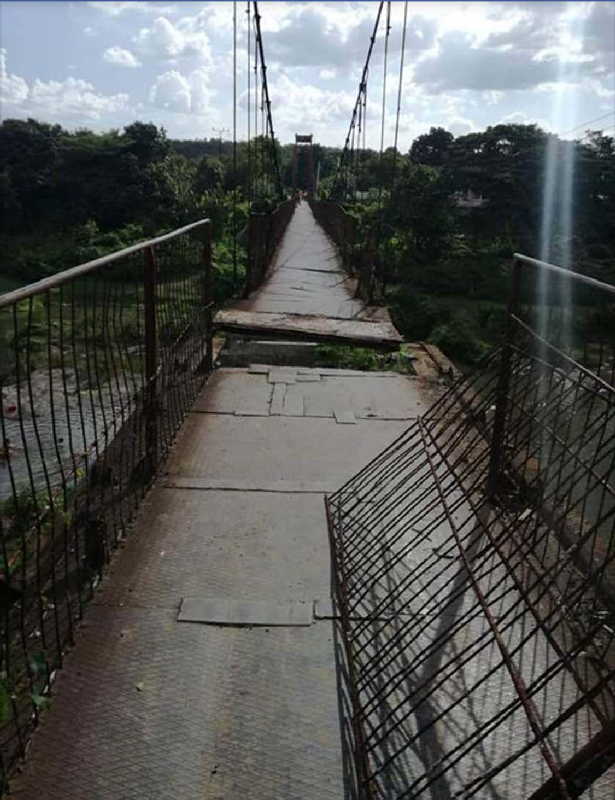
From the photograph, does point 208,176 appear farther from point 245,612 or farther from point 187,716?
point 187,716

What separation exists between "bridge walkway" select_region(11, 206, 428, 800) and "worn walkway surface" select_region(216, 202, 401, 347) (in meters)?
2.30

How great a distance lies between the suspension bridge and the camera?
160 centimetres

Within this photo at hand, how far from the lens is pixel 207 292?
15.3ft

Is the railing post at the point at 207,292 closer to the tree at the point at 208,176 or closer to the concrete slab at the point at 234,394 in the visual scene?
the concrete slab at the point at 234,394

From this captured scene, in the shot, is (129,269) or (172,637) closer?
(172,637)

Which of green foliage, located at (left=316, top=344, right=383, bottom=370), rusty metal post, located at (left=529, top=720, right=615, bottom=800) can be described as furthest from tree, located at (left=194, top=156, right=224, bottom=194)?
rusty metal post, located at (left=529, top=720, right=615, bottom=800)

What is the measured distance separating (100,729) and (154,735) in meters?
0.14

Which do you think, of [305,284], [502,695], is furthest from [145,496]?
[305,284]

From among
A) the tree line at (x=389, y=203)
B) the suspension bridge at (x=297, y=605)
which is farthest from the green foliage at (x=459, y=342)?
the suspension bridge at (x=297, y=605)

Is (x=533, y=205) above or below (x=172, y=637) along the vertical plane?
above

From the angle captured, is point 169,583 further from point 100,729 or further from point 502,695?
point 502,695

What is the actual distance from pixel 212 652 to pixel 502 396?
151 cm

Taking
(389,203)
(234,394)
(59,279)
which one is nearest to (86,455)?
(59,279)

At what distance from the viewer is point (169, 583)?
7.67 ft
